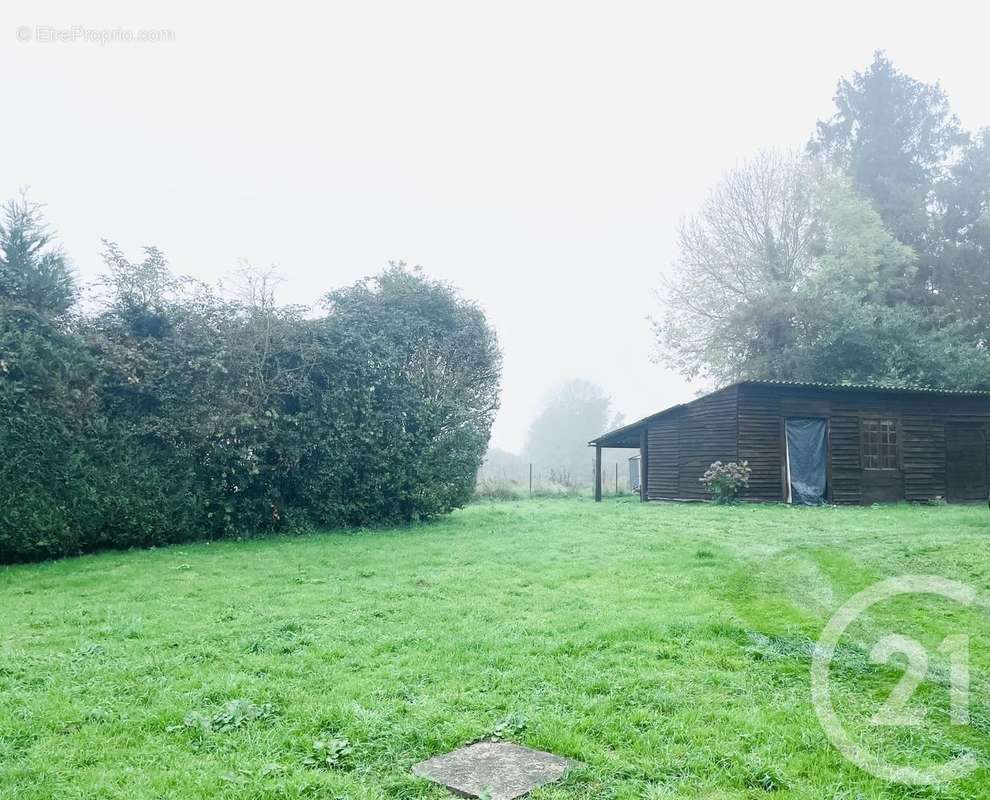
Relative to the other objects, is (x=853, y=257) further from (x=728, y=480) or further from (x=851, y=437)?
(x=728, y=480)

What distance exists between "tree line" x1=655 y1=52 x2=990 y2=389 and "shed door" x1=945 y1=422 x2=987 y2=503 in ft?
14.8

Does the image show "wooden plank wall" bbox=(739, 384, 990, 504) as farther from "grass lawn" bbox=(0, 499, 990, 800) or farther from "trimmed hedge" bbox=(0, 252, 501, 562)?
"grass lawn" bbox=(0, 499, 990, 800)

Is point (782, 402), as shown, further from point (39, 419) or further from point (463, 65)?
point (463, 65)

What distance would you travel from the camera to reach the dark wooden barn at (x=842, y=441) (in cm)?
1778

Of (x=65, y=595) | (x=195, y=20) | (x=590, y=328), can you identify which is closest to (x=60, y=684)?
(x=65, y=595)

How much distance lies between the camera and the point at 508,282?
10338cm

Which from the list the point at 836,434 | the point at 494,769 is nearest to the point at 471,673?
the point at 494,769

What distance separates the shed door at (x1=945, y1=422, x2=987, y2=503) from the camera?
62.3 feet

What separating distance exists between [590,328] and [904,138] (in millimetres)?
67682

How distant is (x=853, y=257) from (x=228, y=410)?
2513cm

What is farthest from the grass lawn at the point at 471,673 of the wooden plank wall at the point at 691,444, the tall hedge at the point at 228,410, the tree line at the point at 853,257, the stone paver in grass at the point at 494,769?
the tree line at the point at 853,257

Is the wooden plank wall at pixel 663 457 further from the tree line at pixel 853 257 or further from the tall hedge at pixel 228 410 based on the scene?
the tree line at pixel 853 257

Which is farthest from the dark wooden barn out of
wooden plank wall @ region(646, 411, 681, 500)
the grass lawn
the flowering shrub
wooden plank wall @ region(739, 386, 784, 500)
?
the grass lawn

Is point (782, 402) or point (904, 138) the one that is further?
point (904, 138)
